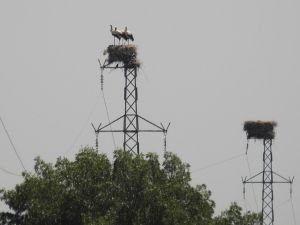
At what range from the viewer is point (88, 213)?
224 ft

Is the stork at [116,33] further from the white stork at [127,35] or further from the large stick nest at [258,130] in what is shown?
the large stick nest at [258,130]

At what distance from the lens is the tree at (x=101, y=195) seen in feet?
228

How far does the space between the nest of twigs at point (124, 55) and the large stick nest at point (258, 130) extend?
81.8ft

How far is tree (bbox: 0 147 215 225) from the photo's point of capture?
228ft

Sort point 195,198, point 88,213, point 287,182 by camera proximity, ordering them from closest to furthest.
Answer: point 88,213, point 195,198, point 287,182

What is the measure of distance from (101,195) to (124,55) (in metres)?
10.2

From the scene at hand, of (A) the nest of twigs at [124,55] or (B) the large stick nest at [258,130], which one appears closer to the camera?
(A) the nest of twigs at [124,55]

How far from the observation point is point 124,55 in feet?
254

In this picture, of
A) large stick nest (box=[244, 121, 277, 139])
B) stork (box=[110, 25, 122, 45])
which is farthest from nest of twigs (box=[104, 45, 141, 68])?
large stick nest (box=[244, 121, 277, 139])

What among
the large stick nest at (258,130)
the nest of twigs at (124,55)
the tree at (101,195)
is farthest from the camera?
the large stick nest at (258,130)

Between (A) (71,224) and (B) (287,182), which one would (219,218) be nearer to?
(A) (71,224)

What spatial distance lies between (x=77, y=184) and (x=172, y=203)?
16.2 ft

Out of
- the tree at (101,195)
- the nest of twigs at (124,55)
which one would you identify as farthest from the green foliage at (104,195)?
the nest of twigs at (124,55)

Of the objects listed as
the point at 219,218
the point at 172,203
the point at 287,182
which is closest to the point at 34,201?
the point at 172,203
